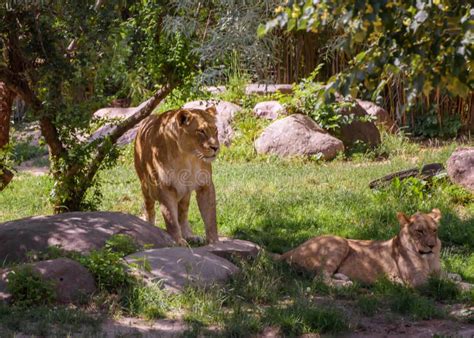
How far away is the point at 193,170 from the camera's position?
970cm

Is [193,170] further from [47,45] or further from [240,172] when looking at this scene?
[240,172]

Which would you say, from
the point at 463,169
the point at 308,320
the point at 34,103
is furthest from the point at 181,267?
the point at 463,169

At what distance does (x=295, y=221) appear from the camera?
11148 millimetres

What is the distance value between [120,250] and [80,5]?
2.50 metres

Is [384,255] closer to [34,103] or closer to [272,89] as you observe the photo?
[34,103]

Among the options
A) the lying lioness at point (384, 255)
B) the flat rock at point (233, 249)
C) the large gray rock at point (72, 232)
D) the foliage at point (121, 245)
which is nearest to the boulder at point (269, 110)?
the flat rock at point (233, 249)

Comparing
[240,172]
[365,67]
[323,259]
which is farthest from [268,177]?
[365,67]

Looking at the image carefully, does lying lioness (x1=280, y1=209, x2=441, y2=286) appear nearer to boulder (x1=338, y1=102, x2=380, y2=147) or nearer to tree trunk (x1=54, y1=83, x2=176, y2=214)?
tree trunk (x1=54, y1=83, x2=176, y2=214)

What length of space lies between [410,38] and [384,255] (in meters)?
4.24

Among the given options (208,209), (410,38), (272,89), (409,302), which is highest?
(410,38)

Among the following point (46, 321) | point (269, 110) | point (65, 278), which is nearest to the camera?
point (46, 321)

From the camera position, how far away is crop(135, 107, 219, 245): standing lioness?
376 inches

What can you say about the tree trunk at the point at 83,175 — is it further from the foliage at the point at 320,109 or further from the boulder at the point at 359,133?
the boulder at the point at 359,133

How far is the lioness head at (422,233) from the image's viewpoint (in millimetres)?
8422
